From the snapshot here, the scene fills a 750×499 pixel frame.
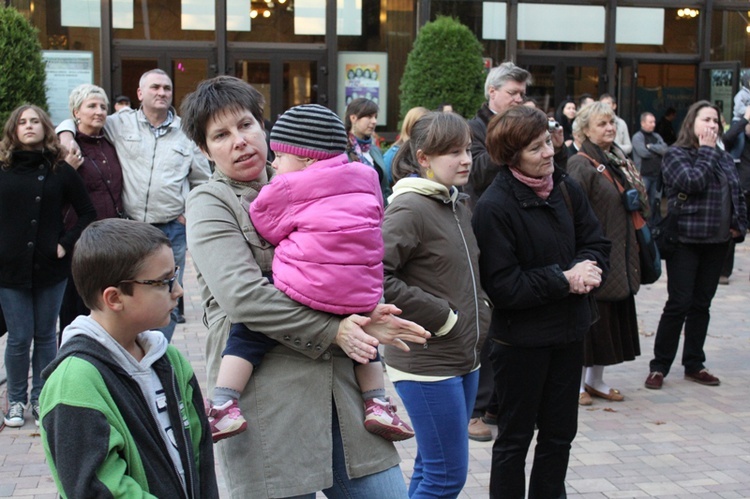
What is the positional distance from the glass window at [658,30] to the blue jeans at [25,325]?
15.4 metres

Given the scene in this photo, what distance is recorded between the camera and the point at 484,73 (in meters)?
17.2

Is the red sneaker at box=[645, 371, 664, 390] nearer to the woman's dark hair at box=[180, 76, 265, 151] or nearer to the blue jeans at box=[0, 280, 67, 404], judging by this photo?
the blue jeans at box=[0, 280, 67, 404]

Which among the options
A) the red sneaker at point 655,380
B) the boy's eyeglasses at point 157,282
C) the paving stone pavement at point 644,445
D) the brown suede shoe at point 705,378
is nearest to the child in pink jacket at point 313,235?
the boy's eyeglasses at point 157,282

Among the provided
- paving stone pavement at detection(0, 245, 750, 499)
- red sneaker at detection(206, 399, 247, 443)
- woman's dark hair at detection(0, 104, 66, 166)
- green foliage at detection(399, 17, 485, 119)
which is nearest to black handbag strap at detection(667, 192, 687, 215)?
paving stone pavement at detection(0, 245, 750, 499)

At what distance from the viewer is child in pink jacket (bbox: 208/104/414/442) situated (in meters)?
2.68

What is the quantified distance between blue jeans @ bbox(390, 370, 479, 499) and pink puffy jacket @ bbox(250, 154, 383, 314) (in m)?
1.26

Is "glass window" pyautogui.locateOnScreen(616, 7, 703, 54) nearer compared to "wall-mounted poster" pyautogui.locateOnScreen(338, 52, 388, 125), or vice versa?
"wall-mounted poster" pyautogui.locateOnScreen(338, 52, 388, 125)

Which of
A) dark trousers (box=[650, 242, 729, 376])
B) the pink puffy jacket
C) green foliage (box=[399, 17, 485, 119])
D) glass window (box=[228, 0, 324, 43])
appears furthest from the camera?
glass window (box=[228, 0, 324, 43])

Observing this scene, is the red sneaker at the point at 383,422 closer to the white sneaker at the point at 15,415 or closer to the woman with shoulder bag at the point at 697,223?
the white sneaker at the point at 15,415

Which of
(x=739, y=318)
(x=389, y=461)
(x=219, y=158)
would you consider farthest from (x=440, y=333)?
(x=739, y=318)

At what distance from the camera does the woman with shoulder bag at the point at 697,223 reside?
713 cm

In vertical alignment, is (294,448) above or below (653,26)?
below

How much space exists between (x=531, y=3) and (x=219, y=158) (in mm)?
17037

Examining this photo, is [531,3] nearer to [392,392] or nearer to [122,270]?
[392,392]
